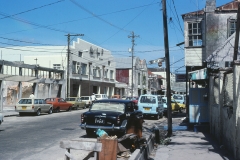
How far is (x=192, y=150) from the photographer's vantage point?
10266 mm

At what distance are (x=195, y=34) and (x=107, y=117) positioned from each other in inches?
496

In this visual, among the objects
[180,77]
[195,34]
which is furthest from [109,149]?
[180,77]

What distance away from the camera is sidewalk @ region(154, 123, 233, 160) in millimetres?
9207

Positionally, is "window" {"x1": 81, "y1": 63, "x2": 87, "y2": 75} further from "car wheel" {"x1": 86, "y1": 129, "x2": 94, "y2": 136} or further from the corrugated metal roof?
"car wheel" {"x1": 86, "y1": 129, "x2": 94, "y2": 136}

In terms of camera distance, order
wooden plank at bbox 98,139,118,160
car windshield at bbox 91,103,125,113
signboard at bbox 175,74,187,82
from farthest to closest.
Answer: signboard at bbox 175,74,187,82
car windshield at bbox 91,103,125,113
wooden plank at bbox 98,139,118,160

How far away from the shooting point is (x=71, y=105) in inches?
1302

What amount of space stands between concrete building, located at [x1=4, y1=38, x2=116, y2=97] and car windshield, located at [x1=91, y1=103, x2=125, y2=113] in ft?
89.9

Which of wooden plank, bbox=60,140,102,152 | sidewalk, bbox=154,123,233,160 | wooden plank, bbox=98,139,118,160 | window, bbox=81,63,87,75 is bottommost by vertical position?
sidewalk, bbox=154,123,233,160

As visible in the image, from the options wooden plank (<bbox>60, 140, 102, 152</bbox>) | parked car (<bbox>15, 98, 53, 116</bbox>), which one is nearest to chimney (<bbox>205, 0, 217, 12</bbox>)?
parked car (<bbox>15, 98, 53, 116</bbox>)

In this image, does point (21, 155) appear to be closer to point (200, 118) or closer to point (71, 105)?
point (200, 118)

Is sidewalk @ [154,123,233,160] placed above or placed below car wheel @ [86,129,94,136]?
below

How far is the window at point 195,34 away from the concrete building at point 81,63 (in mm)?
21479

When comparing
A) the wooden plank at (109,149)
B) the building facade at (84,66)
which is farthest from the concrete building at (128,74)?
the wooden plank at (109,149)

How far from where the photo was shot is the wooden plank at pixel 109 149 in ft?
24.6
